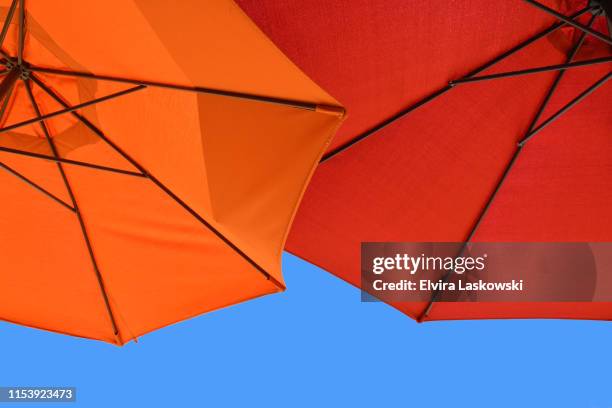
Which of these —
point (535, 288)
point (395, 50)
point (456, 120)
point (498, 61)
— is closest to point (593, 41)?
point (498, 61)

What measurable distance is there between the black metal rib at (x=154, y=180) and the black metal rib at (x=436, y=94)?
2.85ft

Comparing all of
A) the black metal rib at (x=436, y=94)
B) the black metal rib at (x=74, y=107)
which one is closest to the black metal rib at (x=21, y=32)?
the black metal rib at (x=74, y=107)

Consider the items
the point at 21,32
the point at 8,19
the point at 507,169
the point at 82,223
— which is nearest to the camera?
the point at 8,19

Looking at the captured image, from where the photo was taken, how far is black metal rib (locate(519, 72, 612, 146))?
3.14 m

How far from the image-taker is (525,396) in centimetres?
637

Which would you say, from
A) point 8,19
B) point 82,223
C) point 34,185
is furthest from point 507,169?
point 8,19

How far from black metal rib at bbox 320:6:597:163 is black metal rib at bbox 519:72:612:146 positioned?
329 mm

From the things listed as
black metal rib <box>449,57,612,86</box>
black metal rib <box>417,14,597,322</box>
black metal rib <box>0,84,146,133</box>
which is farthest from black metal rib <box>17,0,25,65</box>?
black metal rib <box>417,14,597,322</box>

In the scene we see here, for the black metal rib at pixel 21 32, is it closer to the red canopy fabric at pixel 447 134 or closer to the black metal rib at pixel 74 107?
the black metal rib at pixel 74 107

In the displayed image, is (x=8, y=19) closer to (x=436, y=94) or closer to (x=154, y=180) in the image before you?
(x=154, y=180)

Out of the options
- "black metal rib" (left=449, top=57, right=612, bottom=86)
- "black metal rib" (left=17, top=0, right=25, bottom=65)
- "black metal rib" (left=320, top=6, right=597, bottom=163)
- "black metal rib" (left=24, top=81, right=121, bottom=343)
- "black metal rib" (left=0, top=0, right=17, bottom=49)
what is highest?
"black metal rib" (left=320, top=6, right=597, bottom=163)

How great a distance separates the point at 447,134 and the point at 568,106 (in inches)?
23.9

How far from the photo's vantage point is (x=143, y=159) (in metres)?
2.96

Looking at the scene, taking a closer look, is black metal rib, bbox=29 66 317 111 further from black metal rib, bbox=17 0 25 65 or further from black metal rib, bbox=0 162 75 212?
black metal rib, bbox=0 162 75 212
